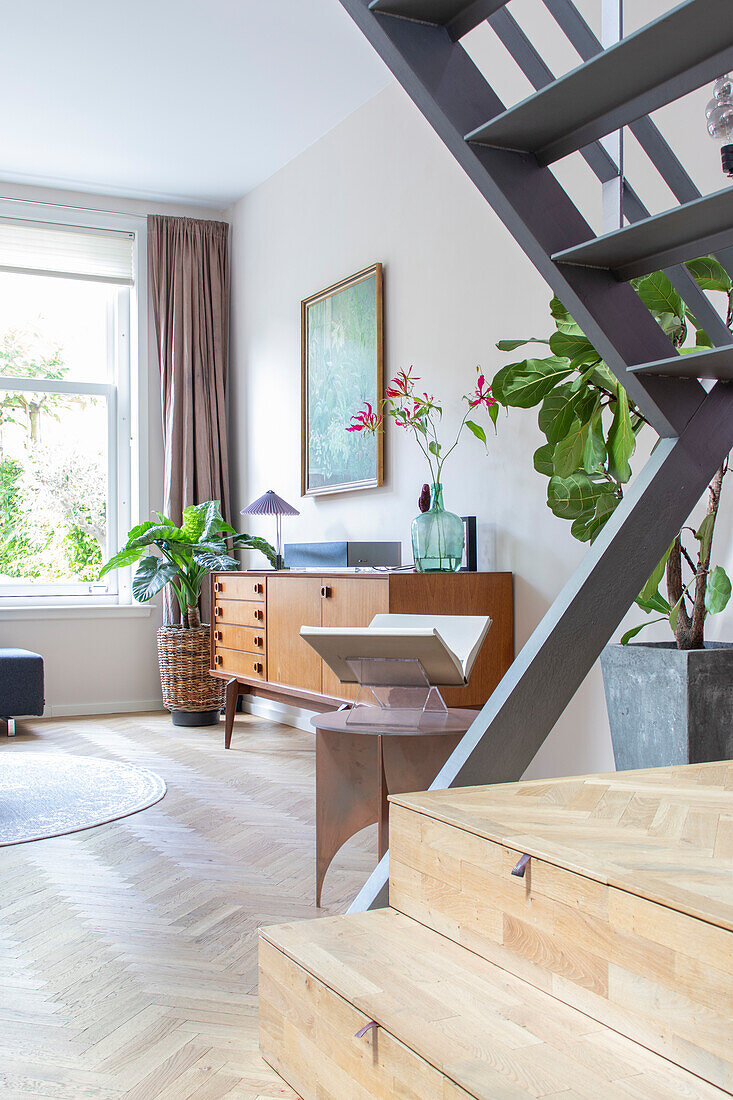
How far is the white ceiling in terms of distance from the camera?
4.20 meters

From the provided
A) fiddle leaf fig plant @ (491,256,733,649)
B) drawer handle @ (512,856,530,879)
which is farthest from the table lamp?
drawer handle @ (512,856,530,879)

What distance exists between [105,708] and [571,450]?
175 inches

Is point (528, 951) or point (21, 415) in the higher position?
point (21, 415)

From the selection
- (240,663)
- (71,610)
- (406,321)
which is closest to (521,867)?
(406,321)

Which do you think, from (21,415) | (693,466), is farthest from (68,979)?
(21,415)

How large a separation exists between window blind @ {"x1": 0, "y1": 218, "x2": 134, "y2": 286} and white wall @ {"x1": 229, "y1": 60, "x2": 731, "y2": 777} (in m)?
0.75

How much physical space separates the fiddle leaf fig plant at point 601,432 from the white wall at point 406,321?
402 millimetres

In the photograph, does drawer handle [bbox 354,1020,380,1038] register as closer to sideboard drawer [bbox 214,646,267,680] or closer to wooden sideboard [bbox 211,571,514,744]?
wooden sideboard [bbox 211,571,514,744]

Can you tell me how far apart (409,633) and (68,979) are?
1.06 metres

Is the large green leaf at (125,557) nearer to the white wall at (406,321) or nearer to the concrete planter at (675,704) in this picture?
the white wall at (406,321)

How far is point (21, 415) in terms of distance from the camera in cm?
612

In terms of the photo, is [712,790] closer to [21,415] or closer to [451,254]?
[451,254]

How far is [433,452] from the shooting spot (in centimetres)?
400

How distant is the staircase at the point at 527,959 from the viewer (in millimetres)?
1110
